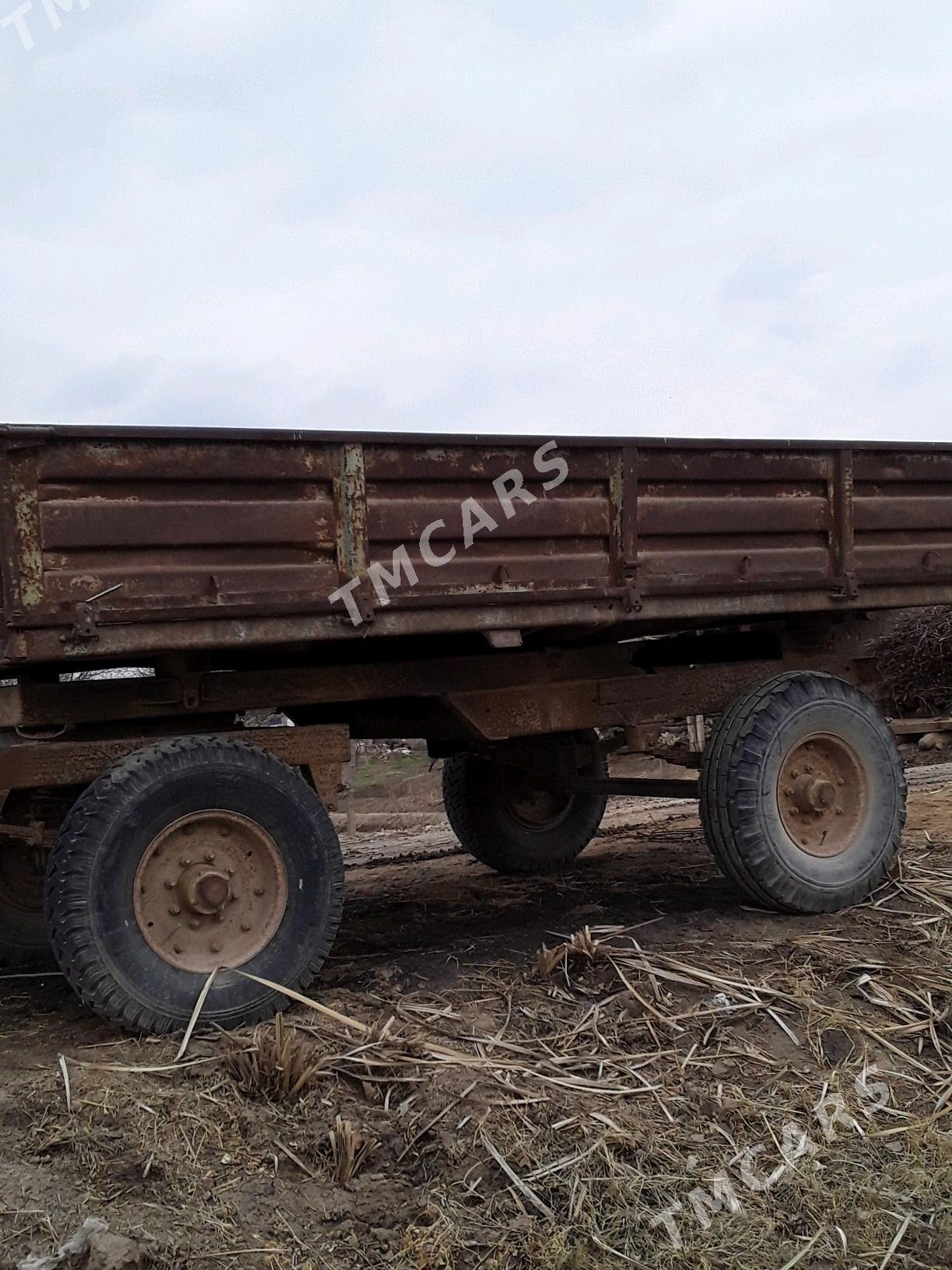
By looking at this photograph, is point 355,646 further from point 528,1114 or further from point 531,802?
point 531,802

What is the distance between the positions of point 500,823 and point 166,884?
127 inches

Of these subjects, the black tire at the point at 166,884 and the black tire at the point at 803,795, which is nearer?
the black tire at the point at 166,884

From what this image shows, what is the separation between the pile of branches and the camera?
13.8m

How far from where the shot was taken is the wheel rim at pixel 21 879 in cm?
542

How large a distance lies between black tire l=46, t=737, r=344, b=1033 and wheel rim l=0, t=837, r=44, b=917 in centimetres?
128

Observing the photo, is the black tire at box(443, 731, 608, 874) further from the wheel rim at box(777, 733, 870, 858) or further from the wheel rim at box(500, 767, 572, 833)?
the wheel rim at box(777, 733, 870, 858)

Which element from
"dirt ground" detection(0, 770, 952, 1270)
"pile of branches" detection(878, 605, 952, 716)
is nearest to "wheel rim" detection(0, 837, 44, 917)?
"dirt ground" detection(0, 770, 952, 1270)

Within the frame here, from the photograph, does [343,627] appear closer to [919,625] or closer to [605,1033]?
[605,1033]

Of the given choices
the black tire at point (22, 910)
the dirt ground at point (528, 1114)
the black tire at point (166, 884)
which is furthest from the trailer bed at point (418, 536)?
the black tire at point (22, 910)

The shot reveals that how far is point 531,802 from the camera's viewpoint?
7.53m

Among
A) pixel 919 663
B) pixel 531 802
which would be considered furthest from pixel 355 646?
pixel 919 663

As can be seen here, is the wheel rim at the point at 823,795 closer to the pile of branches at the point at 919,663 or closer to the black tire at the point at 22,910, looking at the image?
the black tire at the point at 22,910

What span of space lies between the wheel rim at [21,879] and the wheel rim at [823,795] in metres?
3.39

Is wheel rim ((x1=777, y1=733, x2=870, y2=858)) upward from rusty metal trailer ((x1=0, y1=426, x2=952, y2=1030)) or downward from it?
downward
